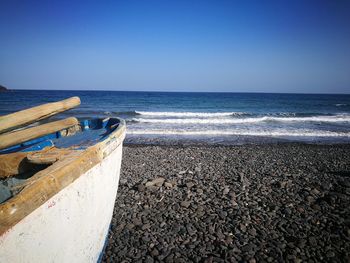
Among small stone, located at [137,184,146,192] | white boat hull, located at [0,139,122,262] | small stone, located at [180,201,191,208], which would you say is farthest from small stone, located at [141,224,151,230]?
small stone, located at [137,184,146,192]

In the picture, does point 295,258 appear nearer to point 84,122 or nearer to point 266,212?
point 266,212

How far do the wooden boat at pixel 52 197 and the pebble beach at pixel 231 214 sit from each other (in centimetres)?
124

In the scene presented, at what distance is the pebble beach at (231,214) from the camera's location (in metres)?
3.53

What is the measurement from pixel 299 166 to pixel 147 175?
552 cm

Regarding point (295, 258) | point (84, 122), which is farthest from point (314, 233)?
point (84, 122)

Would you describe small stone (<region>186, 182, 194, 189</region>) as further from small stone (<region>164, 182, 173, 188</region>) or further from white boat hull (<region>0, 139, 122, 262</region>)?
white boat hull (<region>0, 139, 122, 262</region>)

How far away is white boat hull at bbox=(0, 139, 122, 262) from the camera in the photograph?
1.51m

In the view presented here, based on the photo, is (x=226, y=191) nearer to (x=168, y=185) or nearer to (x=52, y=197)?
(x=168, y=185)

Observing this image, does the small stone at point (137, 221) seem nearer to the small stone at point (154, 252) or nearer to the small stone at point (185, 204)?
the small stone at point (154, 252)

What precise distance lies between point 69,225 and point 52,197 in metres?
0.48

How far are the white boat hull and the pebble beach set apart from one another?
1123 millimetres

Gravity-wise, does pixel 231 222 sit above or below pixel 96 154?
below

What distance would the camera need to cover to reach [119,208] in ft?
15.9

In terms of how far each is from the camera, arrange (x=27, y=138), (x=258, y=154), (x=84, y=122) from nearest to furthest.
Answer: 1. (x=27, y=138)
2. (x=84, y=122)
3. (x=258, y=154)
